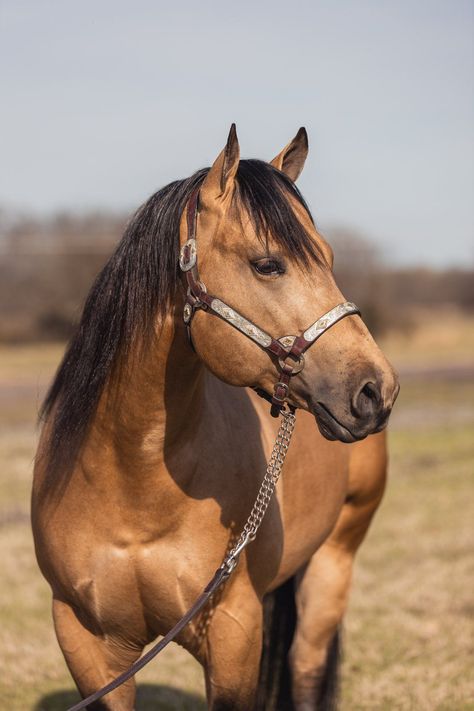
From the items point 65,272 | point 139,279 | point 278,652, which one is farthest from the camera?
point 65,272

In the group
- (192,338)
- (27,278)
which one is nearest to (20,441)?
(192,338)

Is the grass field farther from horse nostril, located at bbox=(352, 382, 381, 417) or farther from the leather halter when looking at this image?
horse nostril, located at bbox=(352, 382, 381, 417)

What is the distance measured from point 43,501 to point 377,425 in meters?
1.36

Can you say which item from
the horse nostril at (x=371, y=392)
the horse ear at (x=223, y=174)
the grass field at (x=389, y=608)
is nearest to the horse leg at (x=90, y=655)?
the grass field at (x=389, y=608)

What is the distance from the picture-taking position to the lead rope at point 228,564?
292 centimetres

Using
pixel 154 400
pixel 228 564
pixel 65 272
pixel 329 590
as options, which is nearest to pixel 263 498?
pixel 228 564

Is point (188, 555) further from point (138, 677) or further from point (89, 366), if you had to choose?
point (138, 677)

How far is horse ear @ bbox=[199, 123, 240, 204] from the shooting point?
265cm

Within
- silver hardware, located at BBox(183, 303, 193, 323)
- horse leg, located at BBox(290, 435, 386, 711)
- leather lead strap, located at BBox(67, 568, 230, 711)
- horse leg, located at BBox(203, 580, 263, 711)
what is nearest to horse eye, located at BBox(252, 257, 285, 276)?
silver hardware, located at BBox(183, 303, 193, 323)

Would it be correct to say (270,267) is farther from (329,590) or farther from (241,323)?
(329,590)

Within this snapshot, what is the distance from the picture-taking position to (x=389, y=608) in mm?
6672

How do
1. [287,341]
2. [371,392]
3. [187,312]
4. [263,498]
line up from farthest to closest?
[263,498] → [187,312] → [287,341] → [371,392]

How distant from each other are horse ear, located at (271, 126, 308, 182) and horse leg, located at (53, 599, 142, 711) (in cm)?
174

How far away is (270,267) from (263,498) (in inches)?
32.6
